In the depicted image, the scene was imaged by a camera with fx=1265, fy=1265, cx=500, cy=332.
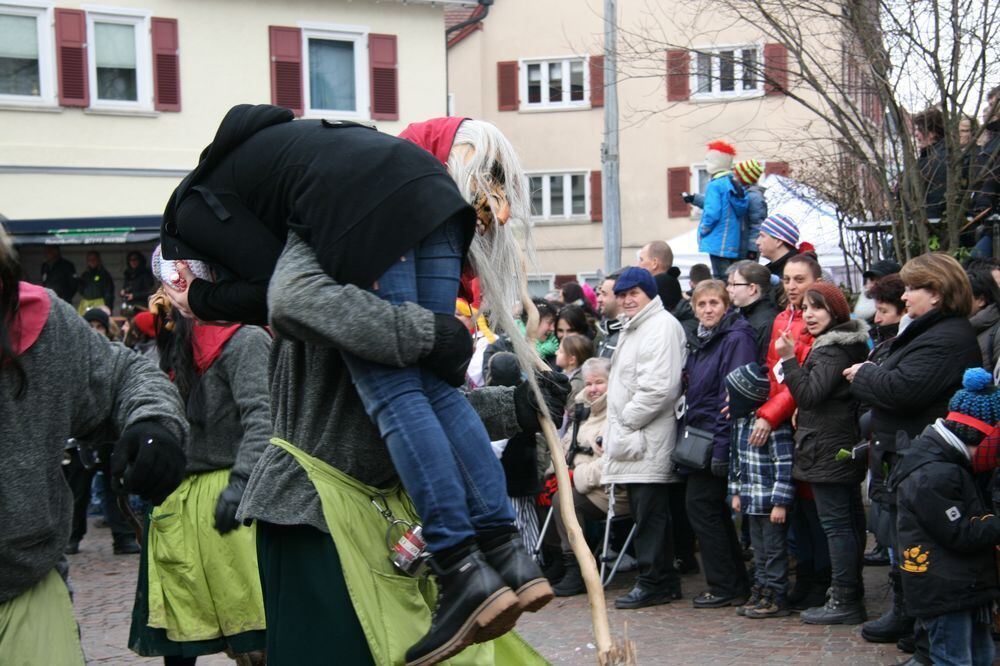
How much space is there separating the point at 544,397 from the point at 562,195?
32.1 meters

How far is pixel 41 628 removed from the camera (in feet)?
10.6

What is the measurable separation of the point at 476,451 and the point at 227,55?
2381 cm

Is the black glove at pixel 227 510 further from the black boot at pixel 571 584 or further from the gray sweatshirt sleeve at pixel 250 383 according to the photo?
the black boot at pixel 571 584

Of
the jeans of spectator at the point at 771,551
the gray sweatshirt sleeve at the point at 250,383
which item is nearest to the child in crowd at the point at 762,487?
the jeans of spectator at the point at 771,551

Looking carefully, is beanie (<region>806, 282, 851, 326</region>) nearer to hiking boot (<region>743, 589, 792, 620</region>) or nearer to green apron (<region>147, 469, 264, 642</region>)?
hiking boot (<region>743, 589, 792, 620</region>)

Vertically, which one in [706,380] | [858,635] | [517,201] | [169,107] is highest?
[169,107]

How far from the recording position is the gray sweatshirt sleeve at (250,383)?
5090 mm

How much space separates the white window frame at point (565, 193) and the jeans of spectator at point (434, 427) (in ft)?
105

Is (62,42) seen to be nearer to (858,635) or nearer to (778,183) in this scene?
(778,183)

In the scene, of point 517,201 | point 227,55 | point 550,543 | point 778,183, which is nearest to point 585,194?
point 227,55

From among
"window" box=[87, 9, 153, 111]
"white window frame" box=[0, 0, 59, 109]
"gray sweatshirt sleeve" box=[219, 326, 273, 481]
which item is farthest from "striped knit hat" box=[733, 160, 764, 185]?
"white window frame" box=[0, 0, 59, 109]

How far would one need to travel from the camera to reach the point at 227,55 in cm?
2538

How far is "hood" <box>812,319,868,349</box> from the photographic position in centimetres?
720

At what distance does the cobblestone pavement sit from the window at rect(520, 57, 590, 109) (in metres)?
26.2
